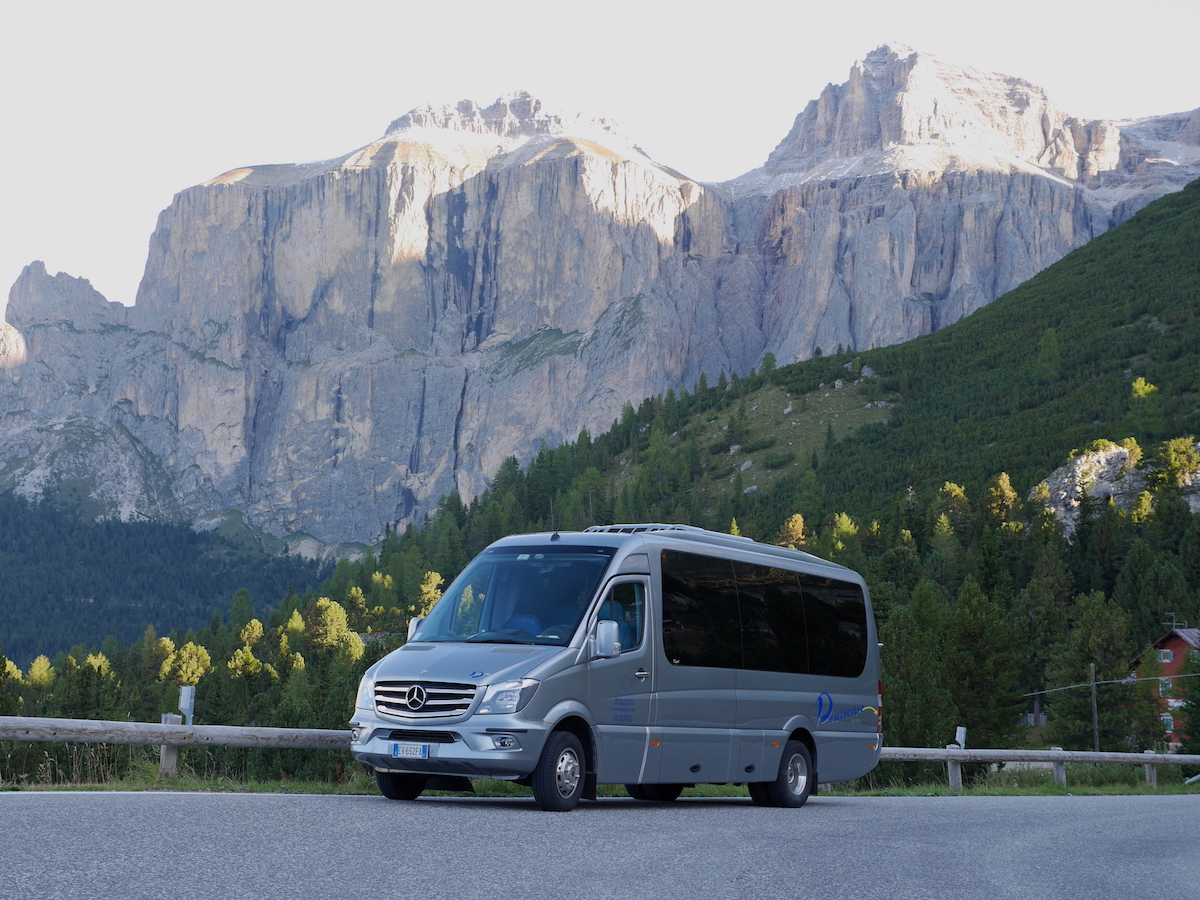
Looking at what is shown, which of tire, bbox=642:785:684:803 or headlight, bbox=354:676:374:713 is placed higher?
headlight, bbox=354:676:374:713

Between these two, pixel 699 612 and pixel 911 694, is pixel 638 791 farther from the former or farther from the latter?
pixel 911 694

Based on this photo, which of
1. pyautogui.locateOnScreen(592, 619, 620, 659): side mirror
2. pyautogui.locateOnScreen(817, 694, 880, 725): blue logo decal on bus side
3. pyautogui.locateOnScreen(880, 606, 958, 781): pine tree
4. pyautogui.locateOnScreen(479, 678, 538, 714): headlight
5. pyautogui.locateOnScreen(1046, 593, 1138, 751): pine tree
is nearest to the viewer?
pyautogui.locateOnScreen(479, 678, 538, 714): headlight

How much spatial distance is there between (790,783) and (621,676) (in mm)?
4268

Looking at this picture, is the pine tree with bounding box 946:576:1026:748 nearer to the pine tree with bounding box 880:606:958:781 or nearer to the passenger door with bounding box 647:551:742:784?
the pine tree with bounding box 880:606:958:781

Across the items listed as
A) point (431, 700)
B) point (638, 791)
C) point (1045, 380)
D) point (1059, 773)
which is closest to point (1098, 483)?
point (1045, 380)

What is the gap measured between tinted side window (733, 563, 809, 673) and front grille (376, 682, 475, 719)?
482cm

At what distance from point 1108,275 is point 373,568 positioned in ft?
372

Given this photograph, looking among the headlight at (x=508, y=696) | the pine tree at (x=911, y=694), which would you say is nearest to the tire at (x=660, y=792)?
the headlight at (x=508, y=696)

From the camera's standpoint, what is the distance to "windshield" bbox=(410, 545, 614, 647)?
14766mm

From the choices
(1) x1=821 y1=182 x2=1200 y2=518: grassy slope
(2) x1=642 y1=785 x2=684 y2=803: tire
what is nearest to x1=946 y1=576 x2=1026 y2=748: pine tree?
(2) x1=642 y1=785 x2=684 y2=803: tire

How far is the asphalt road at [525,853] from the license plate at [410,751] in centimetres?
Answer: 51

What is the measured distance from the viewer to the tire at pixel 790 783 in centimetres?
1752

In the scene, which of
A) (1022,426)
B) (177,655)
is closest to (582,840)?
(177,655)

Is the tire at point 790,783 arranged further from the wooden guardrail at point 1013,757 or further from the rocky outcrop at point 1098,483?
the rocky outcrop at point 1098,483
